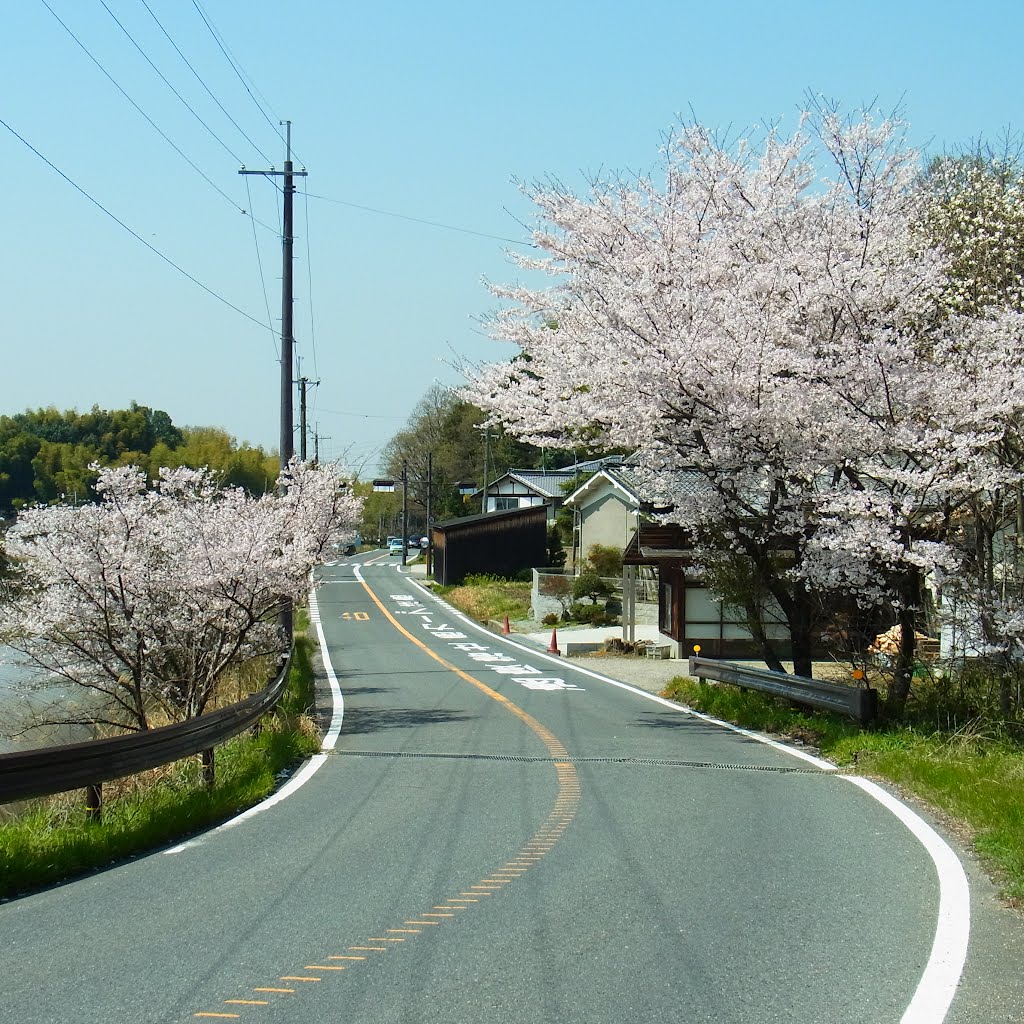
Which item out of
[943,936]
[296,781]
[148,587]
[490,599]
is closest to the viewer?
[943,936]

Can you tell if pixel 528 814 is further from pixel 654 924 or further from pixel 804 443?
pixel 804 443

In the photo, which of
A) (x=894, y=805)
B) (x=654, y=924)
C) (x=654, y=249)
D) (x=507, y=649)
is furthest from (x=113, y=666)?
(x=507, y=649)

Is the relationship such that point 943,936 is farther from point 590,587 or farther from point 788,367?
point 590,587

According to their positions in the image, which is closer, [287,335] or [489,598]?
[287,335]

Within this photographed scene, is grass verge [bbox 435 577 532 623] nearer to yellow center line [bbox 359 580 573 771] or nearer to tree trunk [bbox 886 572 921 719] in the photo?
yellow center line [bbox 359 580 573 771]

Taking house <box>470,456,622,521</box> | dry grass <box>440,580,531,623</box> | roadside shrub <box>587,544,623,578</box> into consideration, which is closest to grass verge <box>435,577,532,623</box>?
dry grass <box>440,580,531,623</box>

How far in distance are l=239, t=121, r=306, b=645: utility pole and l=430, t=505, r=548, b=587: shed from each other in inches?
1682

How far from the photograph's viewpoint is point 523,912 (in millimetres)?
5980

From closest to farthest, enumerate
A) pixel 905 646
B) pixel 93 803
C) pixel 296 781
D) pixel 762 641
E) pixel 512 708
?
pixel 93 803
pixel 296 781
pixel 905 646
pixel 762 641
pixel 512 708

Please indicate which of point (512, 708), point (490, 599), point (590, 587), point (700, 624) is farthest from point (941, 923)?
point (490, 599)

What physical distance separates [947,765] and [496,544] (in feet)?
182

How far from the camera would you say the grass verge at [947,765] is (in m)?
7.70

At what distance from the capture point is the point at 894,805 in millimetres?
9609

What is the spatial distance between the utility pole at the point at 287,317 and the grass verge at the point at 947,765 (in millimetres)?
9659
